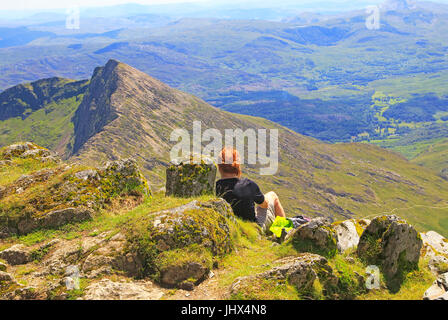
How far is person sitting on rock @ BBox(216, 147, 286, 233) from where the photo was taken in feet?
60.5

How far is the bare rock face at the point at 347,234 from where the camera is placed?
1659cm

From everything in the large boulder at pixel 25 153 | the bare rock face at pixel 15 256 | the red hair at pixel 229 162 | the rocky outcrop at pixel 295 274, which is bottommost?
the bare rock face at pixel 15 256

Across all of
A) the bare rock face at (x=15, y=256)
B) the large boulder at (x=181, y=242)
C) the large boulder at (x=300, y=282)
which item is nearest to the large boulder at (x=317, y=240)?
the large boulder at (x=300, y=282)

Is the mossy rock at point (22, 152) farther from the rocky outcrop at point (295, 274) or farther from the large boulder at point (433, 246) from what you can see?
the large boulder at point (433, 246)

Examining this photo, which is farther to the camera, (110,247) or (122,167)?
(122,167)

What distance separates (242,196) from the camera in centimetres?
1841

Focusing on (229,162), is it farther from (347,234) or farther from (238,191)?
(347,234)

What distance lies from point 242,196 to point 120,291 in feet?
29.4

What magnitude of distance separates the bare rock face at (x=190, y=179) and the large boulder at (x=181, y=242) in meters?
3.41
